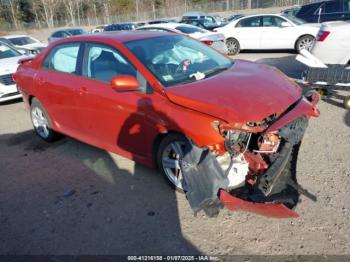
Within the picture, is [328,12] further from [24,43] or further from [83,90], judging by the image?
[24,43]

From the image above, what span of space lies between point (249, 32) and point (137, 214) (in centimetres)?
1146

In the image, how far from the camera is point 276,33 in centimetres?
1268

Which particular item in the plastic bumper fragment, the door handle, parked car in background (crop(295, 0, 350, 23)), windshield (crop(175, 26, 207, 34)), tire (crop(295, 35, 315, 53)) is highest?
parked car in background (crop(295, 0, 350, 23))

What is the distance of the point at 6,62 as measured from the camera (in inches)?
344

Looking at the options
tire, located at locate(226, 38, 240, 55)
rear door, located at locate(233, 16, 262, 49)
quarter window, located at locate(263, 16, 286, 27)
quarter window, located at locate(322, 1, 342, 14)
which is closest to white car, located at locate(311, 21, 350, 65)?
quarter window, located at locate(263, 16, 286, 27)

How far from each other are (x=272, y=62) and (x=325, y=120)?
233 inches

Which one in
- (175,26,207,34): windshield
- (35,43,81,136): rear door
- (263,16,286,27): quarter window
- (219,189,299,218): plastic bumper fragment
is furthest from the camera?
(175,26,207,34): windshield

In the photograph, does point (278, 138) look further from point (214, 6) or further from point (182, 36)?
point (214, 6)

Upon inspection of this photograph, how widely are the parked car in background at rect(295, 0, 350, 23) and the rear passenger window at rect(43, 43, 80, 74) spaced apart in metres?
12.4

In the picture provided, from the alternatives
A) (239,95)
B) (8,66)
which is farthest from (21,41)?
(239,95)

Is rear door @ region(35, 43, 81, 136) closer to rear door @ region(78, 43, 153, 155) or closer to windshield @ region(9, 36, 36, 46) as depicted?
rear door @ region(78, 43, 153, 155)

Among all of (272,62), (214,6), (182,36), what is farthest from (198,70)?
(214,6)

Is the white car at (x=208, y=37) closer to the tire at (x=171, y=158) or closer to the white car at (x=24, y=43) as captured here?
the white car at (x=24, y=43)

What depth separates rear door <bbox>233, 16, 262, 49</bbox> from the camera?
43.1ft
